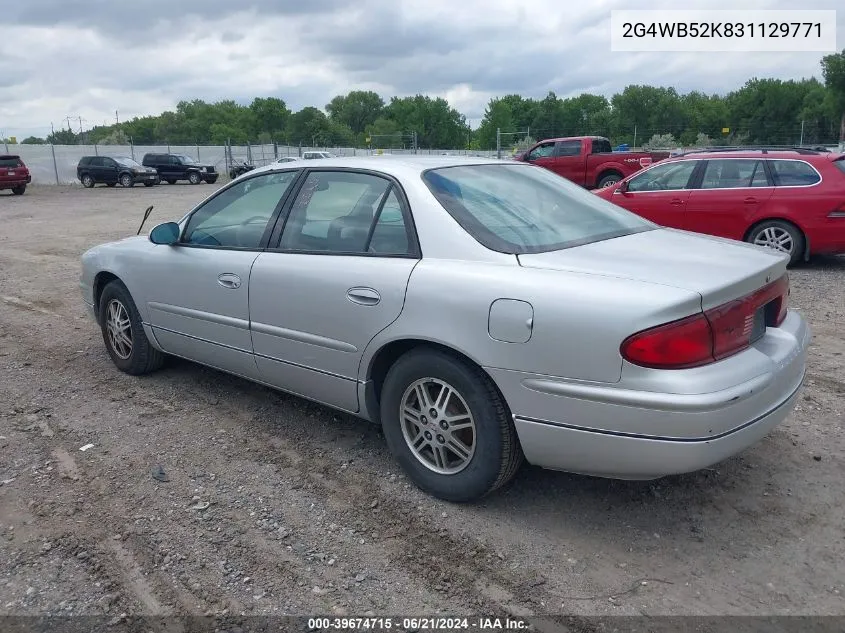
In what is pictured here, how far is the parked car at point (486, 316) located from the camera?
2.67m

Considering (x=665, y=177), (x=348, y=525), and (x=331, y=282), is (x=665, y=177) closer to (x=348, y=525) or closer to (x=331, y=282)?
(x=331, y=282)

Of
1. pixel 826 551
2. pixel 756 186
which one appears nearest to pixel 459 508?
pixel 826 551

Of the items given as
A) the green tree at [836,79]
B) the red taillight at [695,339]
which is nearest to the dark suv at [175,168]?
the red taillight at [695,339]

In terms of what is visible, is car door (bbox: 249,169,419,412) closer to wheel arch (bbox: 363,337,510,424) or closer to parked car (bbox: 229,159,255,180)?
wheel arch (bbox: 363,337,510,424)

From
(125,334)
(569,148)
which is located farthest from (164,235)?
(569,148)

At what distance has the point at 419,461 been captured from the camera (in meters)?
3.37

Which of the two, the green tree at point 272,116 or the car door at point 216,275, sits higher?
the green tree at point 272,116

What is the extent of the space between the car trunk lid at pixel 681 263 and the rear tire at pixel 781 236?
19.8 feet

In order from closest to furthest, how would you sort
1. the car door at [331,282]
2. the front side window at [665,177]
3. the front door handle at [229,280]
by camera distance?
1. the car door at [331,282]
2. the front door handle at [229,280]
3. the front side window at [665,177]

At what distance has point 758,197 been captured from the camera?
29.4ft

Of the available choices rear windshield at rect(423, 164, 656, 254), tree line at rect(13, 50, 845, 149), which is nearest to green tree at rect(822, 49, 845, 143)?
tree line at rect(13, 50, 845, 149)

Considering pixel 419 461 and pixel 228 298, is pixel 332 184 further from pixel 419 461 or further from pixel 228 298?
pixel 419 461

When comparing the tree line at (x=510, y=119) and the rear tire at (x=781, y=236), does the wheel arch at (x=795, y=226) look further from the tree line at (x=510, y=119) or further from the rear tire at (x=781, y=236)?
the tree line at (x=510, y=119)

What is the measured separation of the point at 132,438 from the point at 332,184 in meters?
1.87
